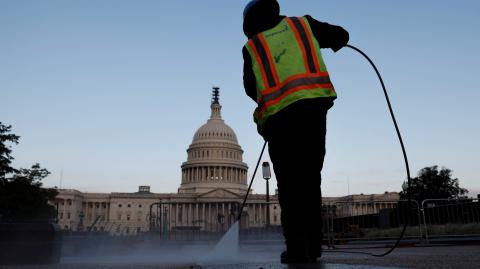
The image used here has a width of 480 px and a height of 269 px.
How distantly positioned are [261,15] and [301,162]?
4.29 feet

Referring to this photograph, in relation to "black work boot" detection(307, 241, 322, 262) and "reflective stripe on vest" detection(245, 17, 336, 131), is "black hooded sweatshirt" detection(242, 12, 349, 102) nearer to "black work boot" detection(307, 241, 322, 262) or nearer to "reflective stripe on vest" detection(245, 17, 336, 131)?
"reflective stripe on vest" detection(245, 17, 336, 131)

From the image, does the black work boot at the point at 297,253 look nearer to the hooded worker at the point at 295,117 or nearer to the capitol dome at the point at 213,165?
the hooded worker at the point at 295,117

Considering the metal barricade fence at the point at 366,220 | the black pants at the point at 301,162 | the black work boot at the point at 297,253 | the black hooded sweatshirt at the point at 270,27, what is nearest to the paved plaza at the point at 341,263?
the black work boot at the point at 297,253

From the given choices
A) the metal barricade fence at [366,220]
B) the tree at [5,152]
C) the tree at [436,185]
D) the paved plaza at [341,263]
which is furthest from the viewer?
the tree at [436,185]

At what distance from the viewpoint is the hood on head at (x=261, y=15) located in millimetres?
3777

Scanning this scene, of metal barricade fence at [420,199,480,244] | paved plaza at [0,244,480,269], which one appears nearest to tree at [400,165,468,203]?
metal barricade fence at [420,199,480,244]

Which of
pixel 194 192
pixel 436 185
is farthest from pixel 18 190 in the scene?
pixel 194 192

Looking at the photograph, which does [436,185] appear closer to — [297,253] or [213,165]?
[213,165]

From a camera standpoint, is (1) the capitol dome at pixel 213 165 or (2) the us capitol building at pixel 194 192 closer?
(2) the us capitol building at pixel 194 192

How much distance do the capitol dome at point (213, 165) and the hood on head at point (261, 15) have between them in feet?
296

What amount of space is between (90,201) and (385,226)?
93732 millimetres

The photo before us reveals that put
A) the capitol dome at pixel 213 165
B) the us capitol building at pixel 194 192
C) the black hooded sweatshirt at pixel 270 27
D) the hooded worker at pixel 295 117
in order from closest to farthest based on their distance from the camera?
the hooded worker at pixel 295 117
the black hooded sweatshirt at pixel 270 27
the us capitol building at pixel 194 192
the capitol dome at pixel 213 165

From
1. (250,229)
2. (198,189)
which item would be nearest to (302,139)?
(250,229)

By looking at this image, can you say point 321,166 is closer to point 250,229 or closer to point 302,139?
point 302,139
